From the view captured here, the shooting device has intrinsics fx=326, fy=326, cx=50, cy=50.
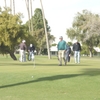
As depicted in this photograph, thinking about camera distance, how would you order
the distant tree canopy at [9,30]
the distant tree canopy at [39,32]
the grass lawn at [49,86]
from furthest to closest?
the distant tree canopy at [39,32] < the distant tree canopy at [9,30] < the grass lawn at [49,86]

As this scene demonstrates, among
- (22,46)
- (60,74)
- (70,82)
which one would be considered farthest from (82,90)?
(22,46)

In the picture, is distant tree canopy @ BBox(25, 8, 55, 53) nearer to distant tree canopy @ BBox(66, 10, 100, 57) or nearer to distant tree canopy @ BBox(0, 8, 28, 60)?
distant tree canopy @ BBox(66, 10, 100, 57)

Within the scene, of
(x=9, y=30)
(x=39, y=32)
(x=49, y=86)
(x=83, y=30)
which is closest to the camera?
(x=49, y=86)

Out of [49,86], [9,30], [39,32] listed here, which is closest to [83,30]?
[39,32]

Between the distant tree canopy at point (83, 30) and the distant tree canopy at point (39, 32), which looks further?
the distant tree canopy at point (39, 32)

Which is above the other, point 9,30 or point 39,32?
point 39,32

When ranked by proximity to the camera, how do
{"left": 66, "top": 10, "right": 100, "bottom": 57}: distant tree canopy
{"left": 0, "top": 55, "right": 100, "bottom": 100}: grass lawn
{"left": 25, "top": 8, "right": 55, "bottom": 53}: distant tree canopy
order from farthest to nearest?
{"left": 25, "top": 8, "right": 55, "bottom": 53}: distant tree canopy
{"left": 66, "top": 10, "right": 100, "bottom": 57}: distant tree canopy
{"left": 0, "top": 55, "right": 100, "bottom": 100}: grass lawn

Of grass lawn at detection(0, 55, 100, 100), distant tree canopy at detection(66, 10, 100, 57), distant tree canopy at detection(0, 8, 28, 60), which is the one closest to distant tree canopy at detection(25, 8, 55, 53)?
distant tree canopy at detection(66, 10, 100, 57)

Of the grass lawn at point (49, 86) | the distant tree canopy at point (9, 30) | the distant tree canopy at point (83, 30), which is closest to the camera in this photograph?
the grass lawn at point (49, 86)

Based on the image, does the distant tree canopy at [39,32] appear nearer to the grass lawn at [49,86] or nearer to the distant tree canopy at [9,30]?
the distant tree canopy at [9,30]

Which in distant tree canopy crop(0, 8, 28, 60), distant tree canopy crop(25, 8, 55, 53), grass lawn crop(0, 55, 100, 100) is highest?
distant tree canopy crop(25, 8, 55, 53)

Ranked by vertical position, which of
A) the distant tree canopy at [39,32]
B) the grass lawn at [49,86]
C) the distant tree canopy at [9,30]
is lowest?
the grass lawn at [49,86]

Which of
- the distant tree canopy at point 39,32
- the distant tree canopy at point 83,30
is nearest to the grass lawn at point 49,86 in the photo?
the distant tree canopy at point 83,30

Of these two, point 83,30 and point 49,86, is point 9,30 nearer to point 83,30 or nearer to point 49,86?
point 49,86
